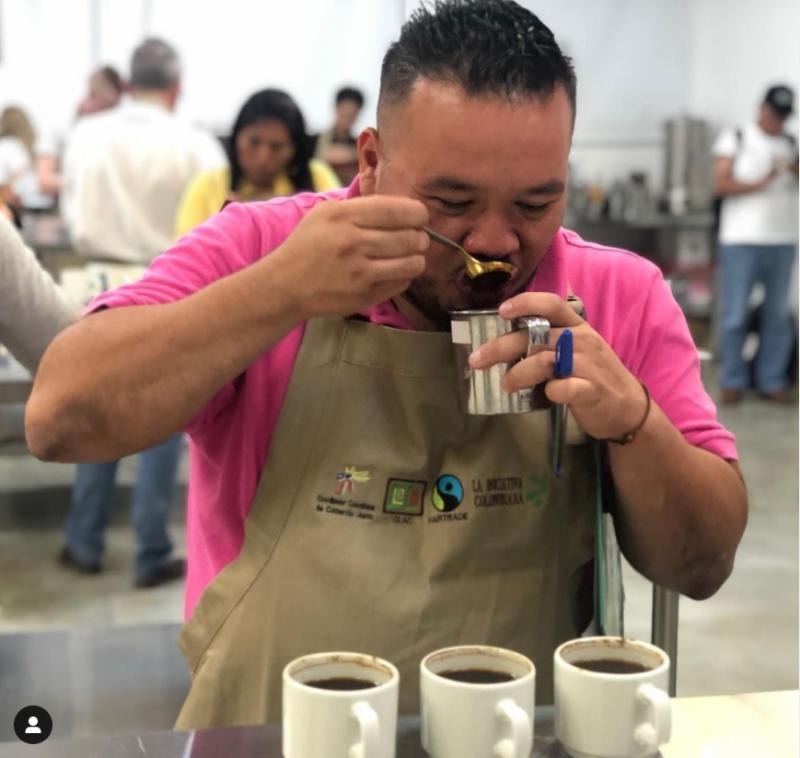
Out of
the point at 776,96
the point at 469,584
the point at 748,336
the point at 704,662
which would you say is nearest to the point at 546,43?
the point at 469,584

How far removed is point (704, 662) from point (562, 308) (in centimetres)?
216

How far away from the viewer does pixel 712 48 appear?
7754 mm

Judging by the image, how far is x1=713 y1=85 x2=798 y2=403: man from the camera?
5.57 m

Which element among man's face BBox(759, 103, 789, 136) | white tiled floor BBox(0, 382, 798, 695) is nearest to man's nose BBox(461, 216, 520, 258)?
white tiled floor BBox(0, 382, 798, 695)

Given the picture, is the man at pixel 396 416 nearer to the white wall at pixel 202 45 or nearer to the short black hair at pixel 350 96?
the short black hair at pixel 350 96

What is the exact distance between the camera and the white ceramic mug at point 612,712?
0.85m

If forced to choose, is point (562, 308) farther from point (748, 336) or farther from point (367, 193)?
point (748, 336)

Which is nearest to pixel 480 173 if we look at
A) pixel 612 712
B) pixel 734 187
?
pixel 612 712

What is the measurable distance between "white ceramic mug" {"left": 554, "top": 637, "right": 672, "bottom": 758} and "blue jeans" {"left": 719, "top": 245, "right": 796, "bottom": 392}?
517cm

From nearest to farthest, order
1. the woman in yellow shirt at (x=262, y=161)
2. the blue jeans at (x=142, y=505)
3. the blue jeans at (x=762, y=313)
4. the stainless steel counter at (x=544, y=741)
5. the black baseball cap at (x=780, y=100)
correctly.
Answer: the stainless steel counter at (x=544, y=741) → the woman in yellow shirt at (x=262, y=161) → the blue jeans at (x=142, y=505) → the black baseball cap at (x=780, y=100) → the blue jeans at (x=762, y=313)

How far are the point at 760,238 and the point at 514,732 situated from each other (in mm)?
5238

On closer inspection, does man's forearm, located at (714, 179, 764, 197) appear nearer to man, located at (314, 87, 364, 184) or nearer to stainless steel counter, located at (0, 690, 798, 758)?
→ man, located at (314, 87, 364, 184)

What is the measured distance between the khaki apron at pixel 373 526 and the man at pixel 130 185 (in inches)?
97.1

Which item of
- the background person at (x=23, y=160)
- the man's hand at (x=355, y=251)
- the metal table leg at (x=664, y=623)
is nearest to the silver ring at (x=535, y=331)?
the man's hand at (x=355, y=251)
